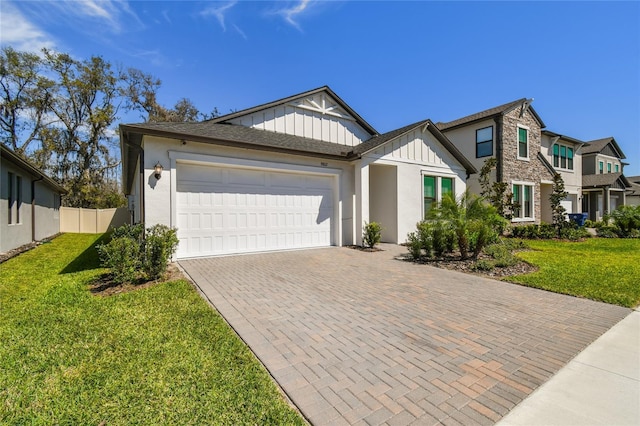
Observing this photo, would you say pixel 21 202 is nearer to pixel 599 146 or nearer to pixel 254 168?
pixel 254 168

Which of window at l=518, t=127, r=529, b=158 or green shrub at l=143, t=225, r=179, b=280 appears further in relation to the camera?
window at l=518, t=127, r=529, b=158

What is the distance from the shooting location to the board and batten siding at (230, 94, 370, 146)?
468 inches

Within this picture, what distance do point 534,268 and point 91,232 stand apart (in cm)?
2711

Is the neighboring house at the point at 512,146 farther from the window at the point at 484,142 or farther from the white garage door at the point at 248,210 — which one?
the white garage door at the point at 248,210

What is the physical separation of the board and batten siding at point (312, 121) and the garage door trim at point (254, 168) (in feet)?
9.53

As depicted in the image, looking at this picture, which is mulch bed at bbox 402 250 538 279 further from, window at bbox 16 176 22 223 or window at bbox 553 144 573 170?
window at bbox 553 144 573 170

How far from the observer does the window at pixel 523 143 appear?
1684 centimetres

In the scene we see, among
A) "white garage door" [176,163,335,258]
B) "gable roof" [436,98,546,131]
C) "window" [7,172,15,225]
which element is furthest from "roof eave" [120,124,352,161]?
"gable roof" [436,98,546,131]

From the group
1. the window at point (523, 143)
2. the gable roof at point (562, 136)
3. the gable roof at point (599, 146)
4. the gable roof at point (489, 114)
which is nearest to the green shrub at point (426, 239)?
the gable roof at point (489, 114)

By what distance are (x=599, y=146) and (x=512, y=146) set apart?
1691 cm

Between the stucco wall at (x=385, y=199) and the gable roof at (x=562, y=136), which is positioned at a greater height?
the gable roof at (x=562, y=136)

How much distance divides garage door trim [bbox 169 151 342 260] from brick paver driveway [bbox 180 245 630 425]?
2746mm

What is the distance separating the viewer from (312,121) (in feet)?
42.4

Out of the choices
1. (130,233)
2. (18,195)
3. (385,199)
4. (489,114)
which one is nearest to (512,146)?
(489,114)
